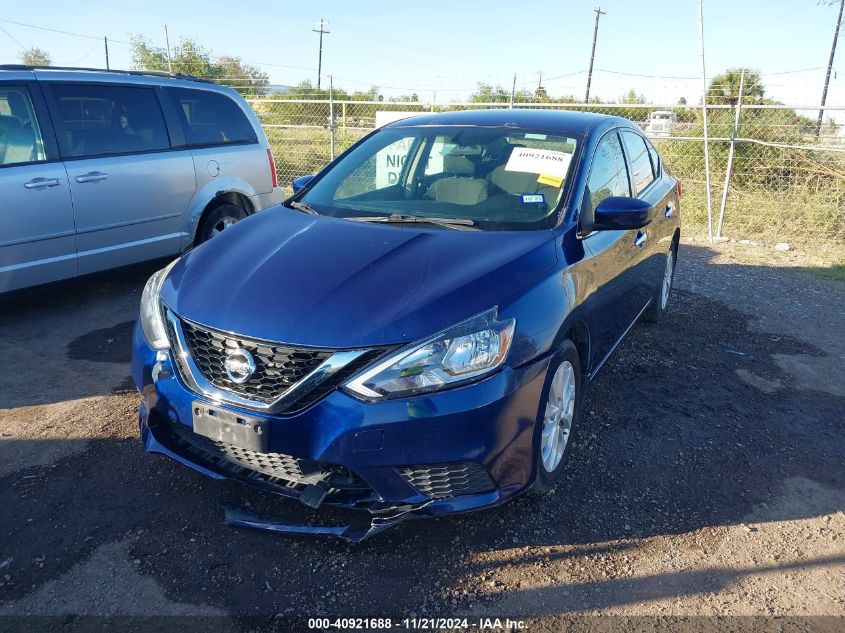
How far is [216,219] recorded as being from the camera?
6352 mm

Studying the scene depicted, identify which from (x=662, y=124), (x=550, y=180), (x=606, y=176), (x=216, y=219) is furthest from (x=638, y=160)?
(x=662, y=124)

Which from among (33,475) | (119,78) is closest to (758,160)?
(119,78)

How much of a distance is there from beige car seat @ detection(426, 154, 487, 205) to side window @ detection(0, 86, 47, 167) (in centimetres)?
322

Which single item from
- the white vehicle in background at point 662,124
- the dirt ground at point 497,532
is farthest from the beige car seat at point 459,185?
the white vehicle in background at point 662,124

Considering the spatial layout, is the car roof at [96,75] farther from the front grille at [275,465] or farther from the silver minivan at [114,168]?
the front grille at [275,465]

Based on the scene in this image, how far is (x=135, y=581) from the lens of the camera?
243 cm

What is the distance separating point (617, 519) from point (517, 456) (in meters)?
0.71

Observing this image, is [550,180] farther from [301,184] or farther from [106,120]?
[106,120]

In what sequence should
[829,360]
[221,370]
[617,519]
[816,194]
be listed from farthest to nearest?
1. [816,194]
2. [829,360]
3. [617,519]
4. [221,370]

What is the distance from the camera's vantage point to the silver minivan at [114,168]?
4.83m

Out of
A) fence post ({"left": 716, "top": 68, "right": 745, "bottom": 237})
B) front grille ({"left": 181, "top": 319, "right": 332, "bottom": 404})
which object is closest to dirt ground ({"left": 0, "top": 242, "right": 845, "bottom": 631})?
front grille ({"left": 181, "top": 319, "right": 332, "bottom": 404})

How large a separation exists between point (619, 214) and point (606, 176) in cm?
64

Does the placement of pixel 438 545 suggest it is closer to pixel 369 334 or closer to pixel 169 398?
pixel 369 334

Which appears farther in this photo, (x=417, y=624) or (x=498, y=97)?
(x=498, y=97)
